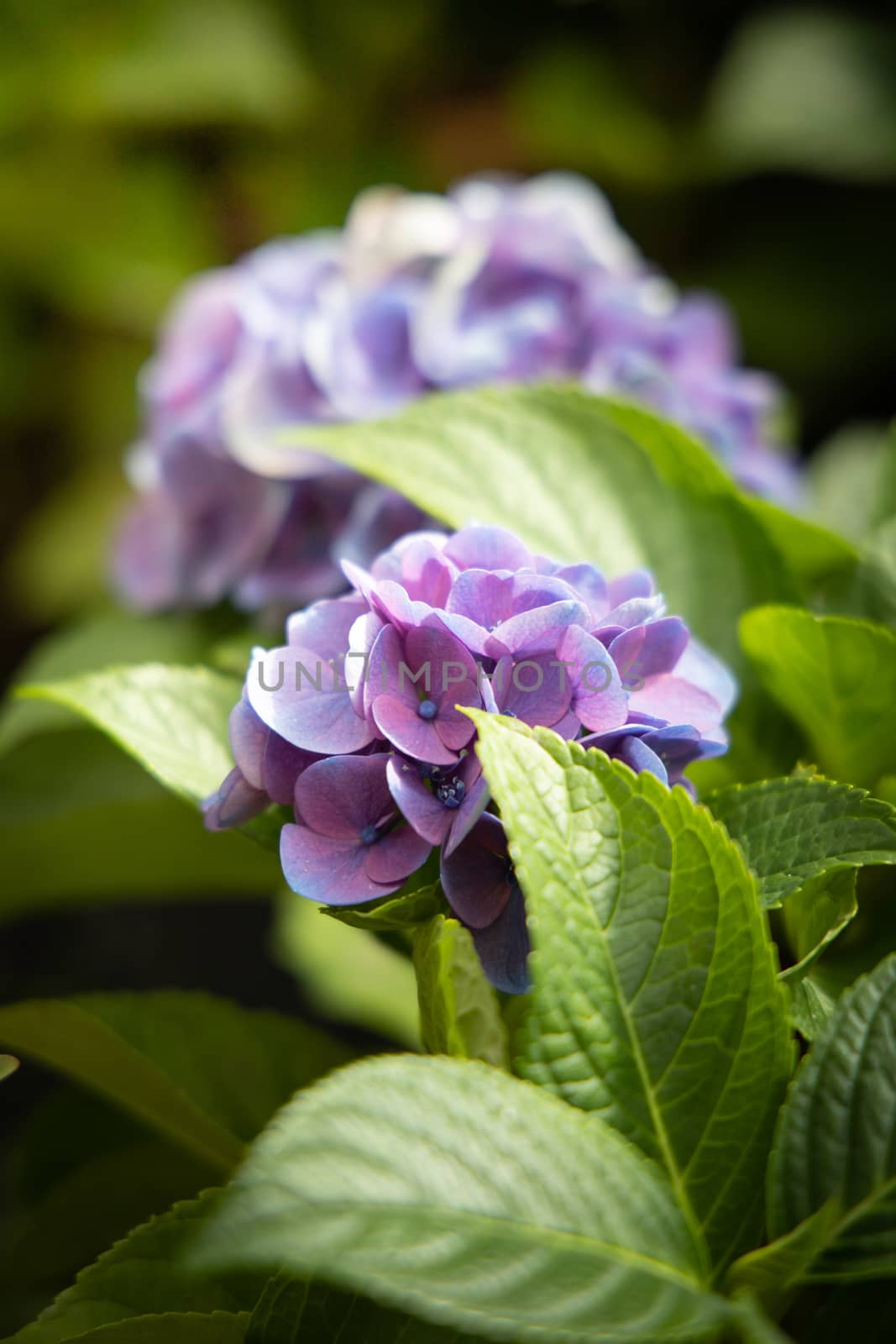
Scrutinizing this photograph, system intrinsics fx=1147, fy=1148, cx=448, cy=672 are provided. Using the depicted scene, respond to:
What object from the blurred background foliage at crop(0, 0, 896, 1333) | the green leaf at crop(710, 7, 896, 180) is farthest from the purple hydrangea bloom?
the green leaf at crop(710, 7, 896, 180)

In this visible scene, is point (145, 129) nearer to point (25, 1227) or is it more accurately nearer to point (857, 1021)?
point (25, 1227)

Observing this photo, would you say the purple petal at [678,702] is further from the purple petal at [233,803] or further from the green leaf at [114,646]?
the green leaf at [114,646]

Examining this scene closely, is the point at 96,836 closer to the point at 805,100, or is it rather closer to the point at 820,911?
the point at 820,911

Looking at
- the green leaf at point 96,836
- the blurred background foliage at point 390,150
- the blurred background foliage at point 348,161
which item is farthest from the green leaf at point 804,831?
the blurred background foliage at point 390,150

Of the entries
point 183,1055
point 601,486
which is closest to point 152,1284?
point 183,1055

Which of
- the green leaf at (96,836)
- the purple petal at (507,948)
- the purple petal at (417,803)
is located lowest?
the green leaf at (96,836)
